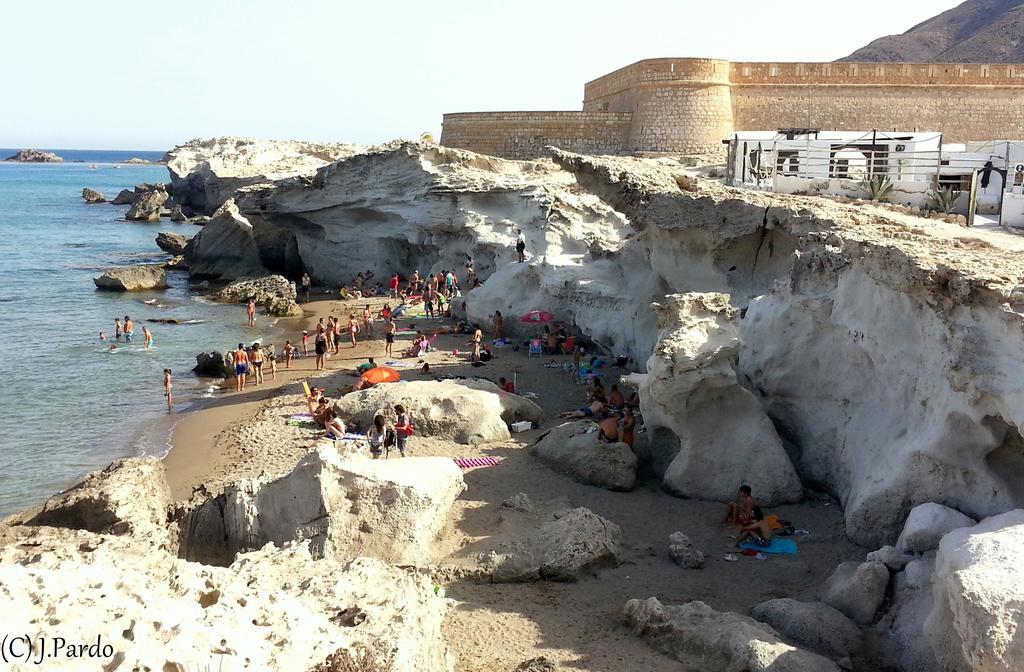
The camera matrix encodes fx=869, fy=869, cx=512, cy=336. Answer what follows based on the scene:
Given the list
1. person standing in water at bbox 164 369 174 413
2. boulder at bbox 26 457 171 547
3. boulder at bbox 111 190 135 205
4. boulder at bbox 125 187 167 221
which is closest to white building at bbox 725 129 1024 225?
person standing in water at bbox 164 369 174 413

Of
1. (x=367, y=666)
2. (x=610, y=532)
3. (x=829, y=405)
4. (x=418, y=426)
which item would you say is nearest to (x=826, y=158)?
(x=829, y=405)

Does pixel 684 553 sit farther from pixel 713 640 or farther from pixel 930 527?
pixel 930 527

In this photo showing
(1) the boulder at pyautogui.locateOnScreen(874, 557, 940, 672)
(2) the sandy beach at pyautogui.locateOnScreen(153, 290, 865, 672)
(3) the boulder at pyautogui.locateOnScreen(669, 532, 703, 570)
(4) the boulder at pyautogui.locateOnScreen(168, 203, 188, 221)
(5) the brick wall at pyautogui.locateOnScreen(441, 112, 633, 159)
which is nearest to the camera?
(1) the boulder at pyautogui.locateOnScreen(874, 557, 940, 672)

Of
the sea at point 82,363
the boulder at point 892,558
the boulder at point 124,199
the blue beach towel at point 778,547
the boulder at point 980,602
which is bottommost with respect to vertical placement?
the sea at point 82,363

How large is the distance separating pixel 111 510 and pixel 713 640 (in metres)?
5.31

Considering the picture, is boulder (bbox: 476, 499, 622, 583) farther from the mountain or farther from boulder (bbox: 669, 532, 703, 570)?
the mountain

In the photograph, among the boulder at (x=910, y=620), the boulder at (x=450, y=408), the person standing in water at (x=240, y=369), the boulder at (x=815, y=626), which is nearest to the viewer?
the boulder at (x=910, y=620)

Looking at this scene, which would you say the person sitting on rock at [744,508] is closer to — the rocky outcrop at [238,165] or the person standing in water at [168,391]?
the person standing in water at [168,391]

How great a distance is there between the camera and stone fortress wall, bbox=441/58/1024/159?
3341 cm

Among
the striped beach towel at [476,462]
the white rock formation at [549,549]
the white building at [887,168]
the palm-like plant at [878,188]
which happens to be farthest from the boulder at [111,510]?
the white building at [887,168]

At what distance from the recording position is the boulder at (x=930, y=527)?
7.34 m

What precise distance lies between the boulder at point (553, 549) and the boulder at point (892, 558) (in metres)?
2.32

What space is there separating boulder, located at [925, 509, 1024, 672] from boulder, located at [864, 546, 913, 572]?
110 cm

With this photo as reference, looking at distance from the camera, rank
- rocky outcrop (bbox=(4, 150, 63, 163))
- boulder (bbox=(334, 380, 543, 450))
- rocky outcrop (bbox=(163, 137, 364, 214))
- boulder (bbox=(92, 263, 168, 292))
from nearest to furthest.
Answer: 1. boulder (bbox=(334, 380, 543, 450))
2. boulder (bbox=(92, 263, 168, 292))
3. rocky outcrop (bbox=(163, 137, 364, 214))
4. rocky outcrop (bbox=(4, 150, 63, 163))
